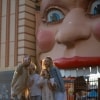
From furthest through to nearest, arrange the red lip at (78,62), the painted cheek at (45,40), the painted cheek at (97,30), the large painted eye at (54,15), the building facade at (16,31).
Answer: the building facade at (16,31) < the large painted eye at (54,15) < the painted cheek at (45,40) < the red lip at (78,62) < the painted cheek at (97,30)

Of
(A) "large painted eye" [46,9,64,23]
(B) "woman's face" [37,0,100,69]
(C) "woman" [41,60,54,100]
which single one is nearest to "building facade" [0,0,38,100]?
(B) "woman's face" [37,0,100,69]

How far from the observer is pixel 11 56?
13.8m

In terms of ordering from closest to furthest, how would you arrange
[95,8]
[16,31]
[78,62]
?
1. [78,62]
2. [95,8]
3. [16,31]

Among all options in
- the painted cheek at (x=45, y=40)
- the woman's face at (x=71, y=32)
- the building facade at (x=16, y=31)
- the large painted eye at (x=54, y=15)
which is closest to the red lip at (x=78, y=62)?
the woman's face at (x=71, y=32)

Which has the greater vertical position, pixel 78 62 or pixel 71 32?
pixel 71 32

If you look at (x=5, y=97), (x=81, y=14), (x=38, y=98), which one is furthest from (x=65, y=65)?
(x=38, y=98)

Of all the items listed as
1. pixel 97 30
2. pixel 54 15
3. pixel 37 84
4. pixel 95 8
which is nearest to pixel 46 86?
pixel 37 84

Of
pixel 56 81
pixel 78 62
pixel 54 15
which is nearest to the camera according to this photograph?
pixel 56 81

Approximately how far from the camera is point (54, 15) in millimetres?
13086

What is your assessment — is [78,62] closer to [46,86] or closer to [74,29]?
[74,29]

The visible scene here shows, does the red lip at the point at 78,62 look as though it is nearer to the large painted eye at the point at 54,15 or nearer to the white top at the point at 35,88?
the large painted eye at the point at 54,15

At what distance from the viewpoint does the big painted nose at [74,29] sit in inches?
474

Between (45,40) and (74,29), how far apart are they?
4.36 ft

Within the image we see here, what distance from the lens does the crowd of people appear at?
21.8 feet
